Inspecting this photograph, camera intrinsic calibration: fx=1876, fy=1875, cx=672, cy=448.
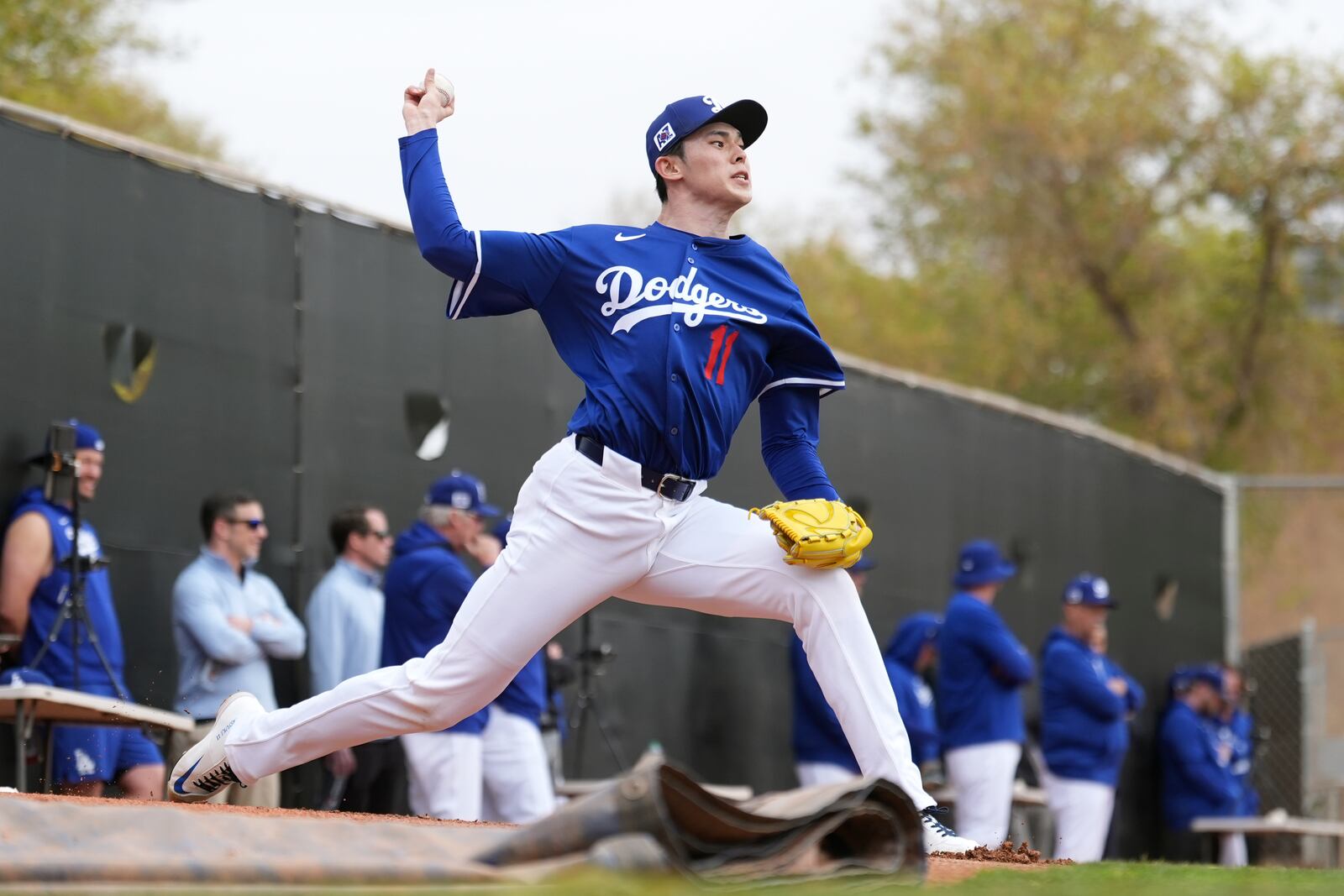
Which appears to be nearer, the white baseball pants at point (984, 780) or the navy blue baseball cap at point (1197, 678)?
the white baseball pants at point (984, 780)

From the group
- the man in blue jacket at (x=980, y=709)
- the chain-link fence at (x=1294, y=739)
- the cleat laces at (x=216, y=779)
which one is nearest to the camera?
A: the cleat laces at (x=216, y=779)

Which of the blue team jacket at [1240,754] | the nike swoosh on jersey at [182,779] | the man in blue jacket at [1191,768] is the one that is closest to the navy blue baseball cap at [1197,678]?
the man in blue jacket at [1191,768]

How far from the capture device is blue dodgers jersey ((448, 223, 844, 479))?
484 centimetres

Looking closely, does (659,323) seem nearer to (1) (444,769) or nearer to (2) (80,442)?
(2) (80,442)

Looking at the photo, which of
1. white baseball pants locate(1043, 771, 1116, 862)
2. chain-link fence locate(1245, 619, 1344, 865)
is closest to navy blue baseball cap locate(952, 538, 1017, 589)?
white baseball pants locate(1043, 771, 1116, 862)

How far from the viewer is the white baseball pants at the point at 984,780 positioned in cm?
1050

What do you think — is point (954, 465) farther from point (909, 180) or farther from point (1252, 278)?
Answer: point (909, 180)

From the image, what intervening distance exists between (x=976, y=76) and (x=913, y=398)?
9.55 metres

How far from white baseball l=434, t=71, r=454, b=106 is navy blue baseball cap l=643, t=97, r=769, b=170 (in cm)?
60

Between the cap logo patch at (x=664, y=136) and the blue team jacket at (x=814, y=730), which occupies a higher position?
the cap logo patch at (x=664, y=136)

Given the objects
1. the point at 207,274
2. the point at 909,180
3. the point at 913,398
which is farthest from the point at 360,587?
the point at 909,180

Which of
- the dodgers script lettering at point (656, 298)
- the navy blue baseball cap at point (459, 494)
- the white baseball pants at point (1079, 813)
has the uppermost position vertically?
the dodgers script lettering at point (656, 298)

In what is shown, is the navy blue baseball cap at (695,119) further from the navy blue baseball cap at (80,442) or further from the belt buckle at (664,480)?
the navy blue baseball cap at (80,442)

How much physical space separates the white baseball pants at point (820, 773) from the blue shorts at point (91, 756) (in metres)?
4.43
